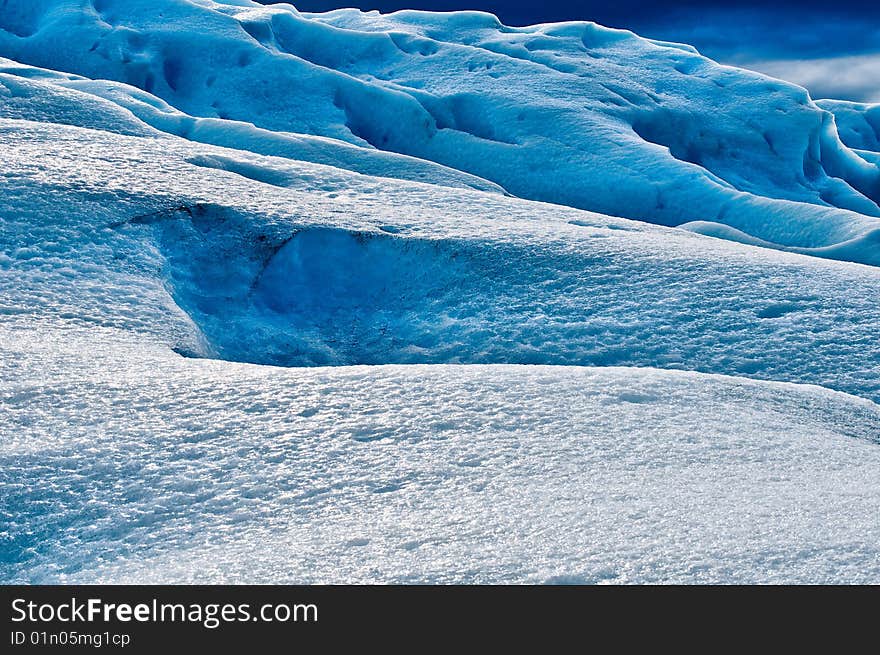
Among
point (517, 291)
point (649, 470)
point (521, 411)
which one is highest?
point (517, 291)

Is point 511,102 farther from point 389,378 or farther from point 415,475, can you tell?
point 415,475

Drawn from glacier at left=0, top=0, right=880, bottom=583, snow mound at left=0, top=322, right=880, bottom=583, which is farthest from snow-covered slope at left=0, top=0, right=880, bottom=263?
snow mound at left=0, top=322, right=880, bottom=583

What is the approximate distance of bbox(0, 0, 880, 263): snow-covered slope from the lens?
10.6 meters

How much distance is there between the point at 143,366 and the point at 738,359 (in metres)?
2.43

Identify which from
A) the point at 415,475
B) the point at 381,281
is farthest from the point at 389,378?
the point at 381,281

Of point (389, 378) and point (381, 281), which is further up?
point (381, 281)

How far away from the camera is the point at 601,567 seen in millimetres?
1759

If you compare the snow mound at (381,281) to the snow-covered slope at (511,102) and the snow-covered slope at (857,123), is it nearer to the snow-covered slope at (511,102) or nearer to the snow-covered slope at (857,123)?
the snow-covered slope at (511,102)

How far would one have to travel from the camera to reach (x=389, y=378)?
2742 mm

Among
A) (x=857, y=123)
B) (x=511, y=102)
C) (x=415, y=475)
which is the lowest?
(x=415, y=475)

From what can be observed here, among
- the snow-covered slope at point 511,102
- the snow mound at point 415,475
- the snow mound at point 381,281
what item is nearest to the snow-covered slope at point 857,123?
the snow-covered slope at point 511,102

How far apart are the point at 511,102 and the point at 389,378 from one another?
9526 millimetres
